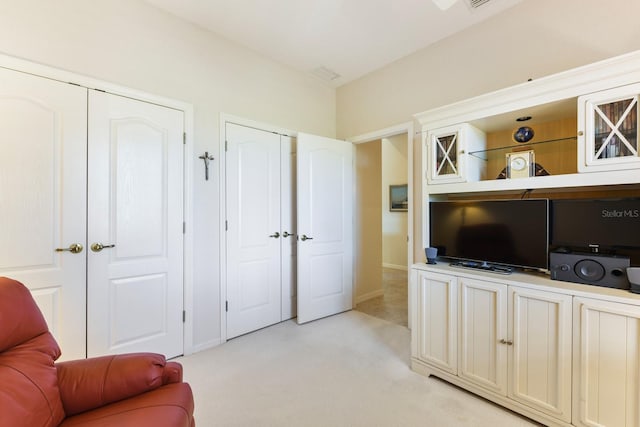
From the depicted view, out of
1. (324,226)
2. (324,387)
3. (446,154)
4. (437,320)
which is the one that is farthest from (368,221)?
(324,387)

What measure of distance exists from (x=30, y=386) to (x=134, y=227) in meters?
1.41

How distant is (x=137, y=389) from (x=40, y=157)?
171cm

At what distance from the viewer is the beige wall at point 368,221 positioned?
384 centimetres

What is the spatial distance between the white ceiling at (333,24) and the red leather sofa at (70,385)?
2443mm

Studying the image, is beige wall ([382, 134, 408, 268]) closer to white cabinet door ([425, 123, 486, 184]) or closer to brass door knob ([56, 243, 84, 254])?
white cabinet door ([425, 123, 486, 184])

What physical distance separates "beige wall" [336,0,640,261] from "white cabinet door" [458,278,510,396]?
0.93 meters

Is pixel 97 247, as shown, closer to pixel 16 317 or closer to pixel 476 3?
pixel 16 317

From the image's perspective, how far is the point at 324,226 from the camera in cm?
335

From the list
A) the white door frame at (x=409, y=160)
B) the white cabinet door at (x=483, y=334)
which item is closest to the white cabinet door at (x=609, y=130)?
the white cabinet door at (x=483, y=334)

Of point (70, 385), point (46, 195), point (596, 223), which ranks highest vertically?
point (46, 195)

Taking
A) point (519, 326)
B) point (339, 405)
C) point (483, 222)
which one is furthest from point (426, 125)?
point (339, 405)

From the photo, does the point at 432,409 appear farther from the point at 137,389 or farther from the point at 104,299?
the point at 104,299

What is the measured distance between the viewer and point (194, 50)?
2572mm

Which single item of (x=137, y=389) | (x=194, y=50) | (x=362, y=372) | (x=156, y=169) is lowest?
(x=362, y=372)
